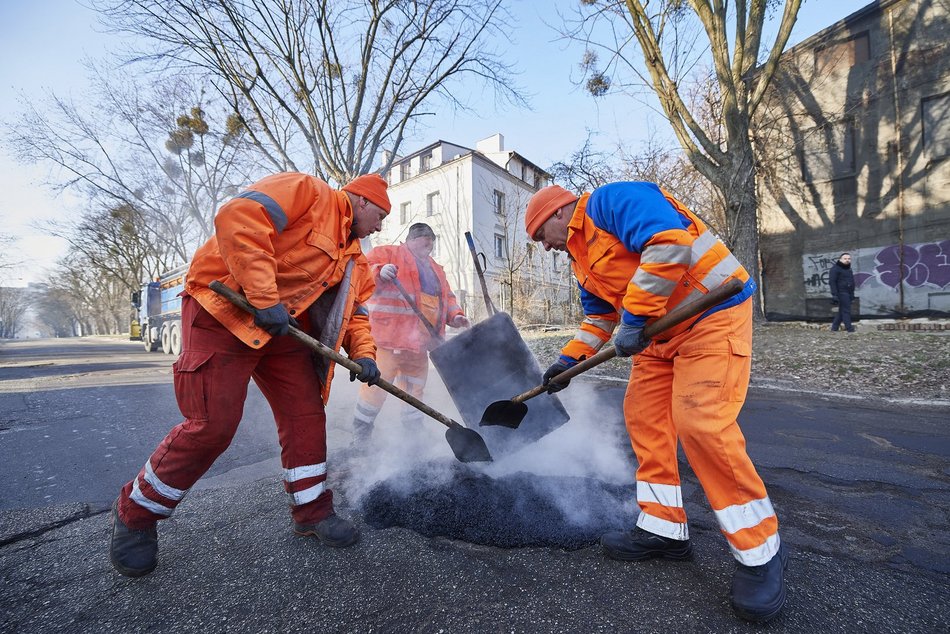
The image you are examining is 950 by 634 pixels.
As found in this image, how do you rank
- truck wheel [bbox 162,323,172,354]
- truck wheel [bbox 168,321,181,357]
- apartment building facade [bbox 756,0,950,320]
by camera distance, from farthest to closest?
truck wheel [bbox 162,323,172,354]
truck wheel [bbox 168,321,181,357]
apartment building facade [bbox 756,0,950,320]

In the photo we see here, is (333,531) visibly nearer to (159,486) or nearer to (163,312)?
(159,486)

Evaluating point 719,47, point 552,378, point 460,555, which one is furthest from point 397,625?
point 719,47

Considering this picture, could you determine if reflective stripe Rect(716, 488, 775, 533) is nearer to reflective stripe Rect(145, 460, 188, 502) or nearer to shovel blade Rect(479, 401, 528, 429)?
shovel blade Rect(479, 401, 528, 429)

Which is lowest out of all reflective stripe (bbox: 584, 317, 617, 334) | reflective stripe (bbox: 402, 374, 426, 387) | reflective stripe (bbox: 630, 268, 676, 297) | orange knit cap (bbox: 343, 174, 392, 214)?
reflective stripe (bbox: 402, 374, 426, 387)

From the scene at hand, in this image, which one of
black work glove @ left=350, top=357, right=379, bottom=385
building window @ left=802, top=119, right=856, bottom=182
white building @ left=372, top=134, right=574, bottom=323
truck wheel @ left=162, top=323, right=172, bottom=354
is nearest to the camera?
black work glove @ left=350, top=357, right=379, bottom=385

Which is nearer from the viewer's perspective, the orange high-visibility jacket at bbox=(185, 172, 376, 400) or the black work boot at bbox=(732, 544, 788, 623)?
the black work boot at bbox=(732, 544, 788, 623)

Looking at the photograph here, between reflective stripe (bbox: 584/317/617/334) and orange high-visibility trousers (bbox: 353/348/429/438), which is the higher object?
reflective stripe (bbox: 584/317/617/334)

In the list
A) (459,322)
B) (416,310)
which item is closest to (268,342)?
(416,310)

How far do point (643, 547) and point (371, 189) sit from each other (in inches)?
79.8

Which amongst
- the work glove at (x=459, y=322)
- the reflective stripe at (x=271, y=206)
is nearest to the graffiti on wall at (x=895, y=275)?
the work glove at (x=459, y=322)

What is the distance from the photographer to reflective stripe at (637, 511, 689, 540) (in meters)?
1.75

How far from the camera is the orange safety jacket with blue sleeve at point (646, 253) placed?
163 centimetres

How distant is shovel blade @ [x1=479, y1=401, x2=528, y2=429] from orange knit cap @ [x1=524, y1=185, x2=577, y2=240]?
3.18ft

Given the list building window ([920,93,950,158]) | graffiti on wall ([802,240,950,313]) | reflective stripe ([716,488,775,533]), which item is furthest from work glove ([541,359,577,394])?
building window ([920,93,950,158])
